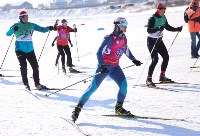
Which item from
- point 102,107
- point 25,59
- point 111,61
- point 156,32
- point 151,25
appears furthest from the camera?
point 25,59

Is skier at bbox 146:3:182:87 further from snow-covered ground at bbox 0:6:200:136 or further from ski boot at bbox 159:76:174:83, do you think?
snow-covered ground at bbox 0:6:200:136

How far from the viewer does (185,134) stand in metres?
4.57

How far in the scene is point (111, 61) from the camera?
5.30 metres

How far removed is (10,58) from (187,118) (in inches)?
415

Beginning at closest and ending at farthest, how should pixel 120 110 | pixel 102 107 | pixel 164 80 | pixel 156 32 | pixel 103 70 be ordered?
pixel 103 70, pixel 120 110, pixel 102 107, pixel 156 32, pixel 164 80

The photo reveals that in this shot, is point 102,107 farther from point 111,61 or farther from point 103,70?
A: point 103,70

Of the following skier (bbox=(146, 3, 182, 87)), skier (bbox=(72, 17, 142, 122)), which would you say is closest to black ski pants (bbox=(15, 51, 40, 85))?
skier (bbox=(146, 3, 182, 87))

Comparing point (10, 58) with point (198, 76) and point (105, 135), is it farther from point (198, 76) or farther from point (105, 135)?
point (105, 135)

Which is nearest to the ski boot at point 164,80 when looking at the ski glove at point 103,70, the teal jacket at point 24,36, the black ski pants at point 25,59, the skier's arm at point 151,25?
the skier's arm at point 151,25

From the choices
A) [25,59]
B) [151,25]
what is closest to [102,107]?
[151,25]

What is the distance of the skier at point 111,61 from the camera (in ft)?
16.7

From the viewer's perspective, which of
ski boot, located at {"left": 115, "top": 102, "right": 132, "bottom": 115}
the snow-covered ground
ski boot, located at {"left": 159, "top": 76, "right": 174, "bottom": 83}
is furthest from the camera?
ski boot, located at {"left": 159, "top": 76, "right": 174, "bottom": 83}

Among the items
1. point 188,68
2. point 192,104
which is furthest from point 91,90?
point 188,68

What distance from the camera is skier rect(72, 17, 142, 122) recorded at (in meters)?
5.09
